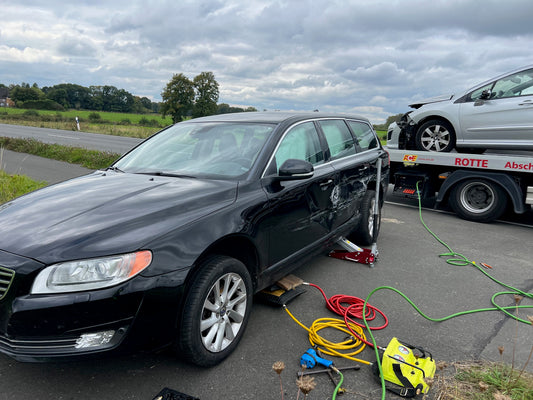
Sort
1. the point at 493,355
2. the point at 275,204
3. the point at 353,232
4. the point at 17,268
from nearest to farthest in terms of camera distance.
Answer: the point at 17,268
the point at 493,355
the point at 275,204
the point at 353,232

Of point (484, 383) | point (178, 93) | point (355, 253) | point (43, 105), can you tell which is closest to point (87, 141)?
point (355, 253)

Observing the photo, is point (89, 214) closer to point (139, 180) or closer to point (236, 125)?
point (139, 180)

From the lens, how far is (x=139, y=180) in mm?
3104

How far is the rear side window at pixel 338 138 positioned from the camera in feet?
13.8

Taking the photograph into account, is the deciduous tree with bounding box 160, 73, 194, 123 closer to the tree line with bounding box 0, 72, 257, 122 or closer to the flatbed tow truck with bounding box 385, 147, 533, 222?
the tree line with bounding box 0, 72, 257, 122

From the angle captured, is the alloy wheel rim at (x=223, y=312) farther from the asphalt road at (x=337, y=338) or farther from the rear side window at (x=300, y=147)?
the rear side window at (x=300, y=147)

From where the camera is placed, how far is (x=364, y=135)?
5.39m

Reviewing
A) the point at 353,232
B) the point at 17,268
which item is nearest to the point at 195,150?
the point at 17,268

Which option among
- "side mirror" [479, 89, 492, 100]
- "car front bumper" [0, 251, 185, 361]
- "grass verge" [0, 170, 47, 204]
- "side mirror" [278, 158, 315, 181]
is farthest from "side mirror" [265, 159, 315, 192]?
"side mirror" [479, 89, 492, 100]

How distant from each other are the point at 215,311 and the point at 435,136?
651 cm

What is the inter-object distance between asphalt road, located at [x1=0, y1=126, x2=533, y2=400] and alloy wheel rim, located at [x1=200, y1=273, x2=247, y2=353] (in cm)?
19

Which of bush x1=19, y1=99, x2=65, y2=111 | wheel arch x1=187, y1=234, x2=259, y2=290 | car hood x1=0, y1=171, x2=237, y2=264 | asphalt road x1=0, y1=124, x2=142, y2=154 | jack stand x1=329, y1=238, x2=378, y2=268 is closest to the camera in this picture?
car hood x1=0, y1=171, x2=237, y2=264

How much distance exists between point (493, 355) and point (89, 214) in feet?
9.96

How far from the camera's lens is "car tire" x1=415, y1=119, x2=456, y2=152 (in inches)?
287
